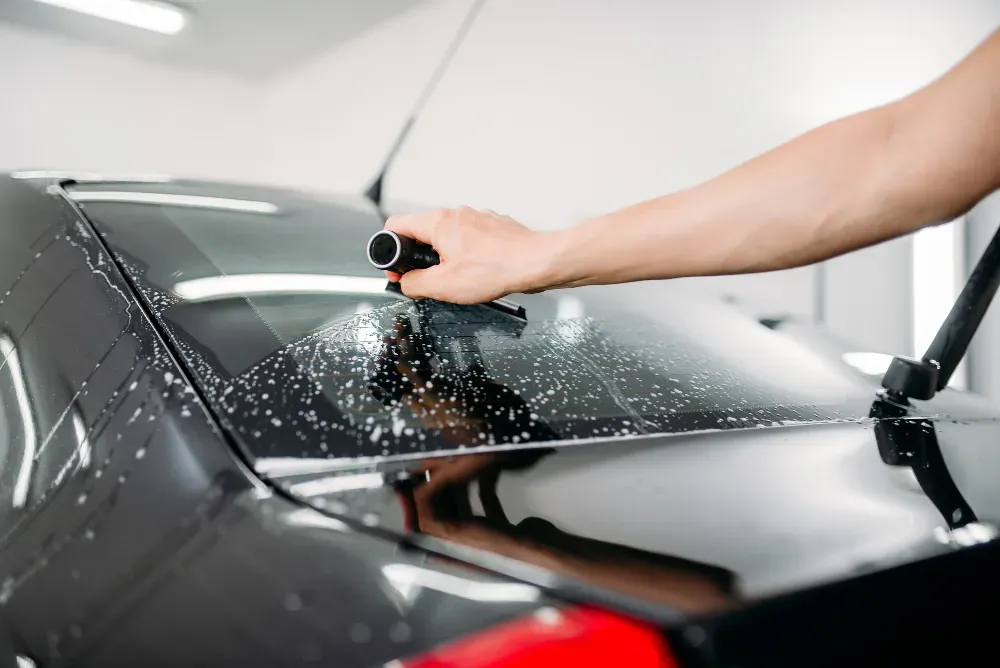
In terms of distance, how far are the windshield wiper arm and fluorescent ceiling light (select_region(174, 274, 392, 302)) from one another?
2.13ft

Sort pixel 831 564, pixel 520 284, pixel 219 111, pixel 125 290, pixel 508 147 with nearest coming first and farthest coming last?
pixel 831 564
pixel 125 290
pixel 520 284
pixel 508 147
pixel 219 111

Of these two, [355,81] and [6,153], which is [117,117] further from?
[355,81]

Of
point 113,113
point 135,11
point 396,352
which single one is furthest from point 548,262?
point 113,113

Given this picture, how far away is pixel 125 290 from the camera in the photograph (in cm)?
73

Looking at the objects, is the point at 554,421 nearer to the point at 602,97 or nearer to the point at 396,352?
the point at 396,352

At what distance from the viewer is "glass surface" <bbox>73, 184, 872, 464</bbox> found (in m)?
0.62

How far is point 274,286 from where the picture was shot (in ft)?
2.68

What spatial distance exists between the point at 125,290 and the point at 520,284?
0.42m

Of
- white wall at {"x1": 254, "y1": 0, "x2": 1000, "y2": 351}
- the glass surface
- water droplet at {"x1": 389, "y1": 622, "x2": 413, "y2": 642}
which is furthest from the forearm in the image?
white wall at {"x1": 254, "y1": 0, "x2": 1000, "y2": 351}

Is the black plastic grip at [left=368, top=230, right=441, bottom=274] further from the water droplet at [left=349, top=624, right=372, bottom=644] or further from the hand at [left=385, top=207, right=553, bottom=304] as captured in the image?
the water droplet at [left=349, top=624, right=372, bottom=644]

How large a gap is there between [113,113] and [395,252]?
683 centimetres

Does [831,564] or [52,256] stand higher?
[52,256]

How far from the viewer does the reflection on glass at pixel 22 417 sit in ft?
2.07

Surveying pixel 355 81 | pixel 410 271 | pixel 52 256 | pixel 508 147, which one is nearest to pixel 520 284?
pixel 410 271
